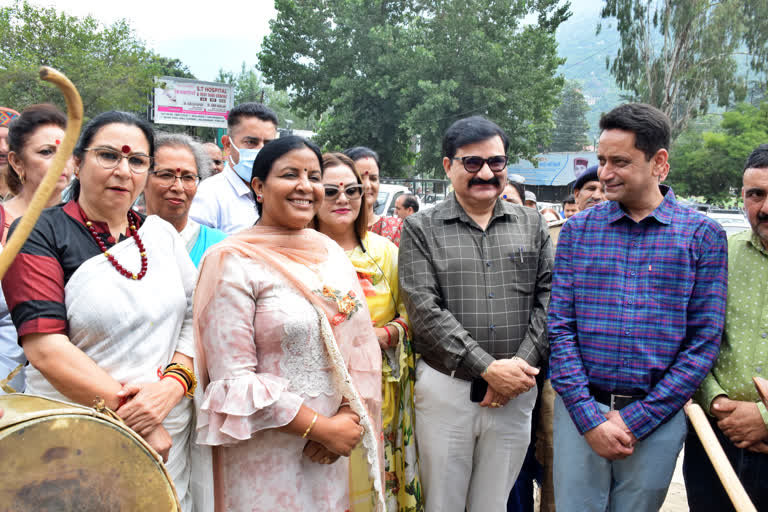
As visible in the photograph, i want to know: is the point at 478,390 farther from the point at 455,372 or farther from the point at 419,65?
the point at 419,65

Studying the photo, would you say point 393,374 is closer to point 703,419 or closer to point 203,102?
point 703,419

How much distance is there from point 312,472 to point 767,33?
3271cm

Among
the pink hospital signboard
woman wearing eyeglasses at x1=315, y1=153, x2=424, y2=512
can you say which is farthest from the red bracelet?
the pink hospital signboard

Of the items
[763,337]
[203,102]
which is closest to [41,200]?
[763,337]

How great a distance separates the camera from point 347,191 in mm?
2975

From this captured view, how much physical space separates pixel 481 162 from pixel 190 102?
96.5 feet

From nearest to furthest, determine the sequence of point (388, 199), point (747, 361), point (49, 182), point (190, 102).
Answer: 1. point (49, 182)
2. point (747, 361)
3. point (388, 199)
4. point (190, 102)

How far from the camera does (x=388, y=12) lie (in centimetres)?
2367

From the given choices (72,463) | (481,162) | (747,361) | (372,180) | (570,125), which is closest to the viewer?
(72,463)

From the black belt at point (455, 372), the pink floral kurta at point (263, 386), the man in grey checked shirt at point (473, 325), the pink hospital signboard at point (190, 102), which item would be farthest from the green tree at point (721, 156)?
the pink floral kurta at point (263, 386)

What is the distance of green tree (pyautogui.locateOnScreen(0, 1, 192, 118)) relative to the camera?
60.6ft

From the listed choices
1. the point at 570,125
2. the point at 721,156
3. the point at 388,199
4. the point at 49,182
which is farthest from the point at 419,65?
the point at 570,125

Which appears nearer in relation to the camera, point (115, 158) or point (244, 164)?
point (115, 158)

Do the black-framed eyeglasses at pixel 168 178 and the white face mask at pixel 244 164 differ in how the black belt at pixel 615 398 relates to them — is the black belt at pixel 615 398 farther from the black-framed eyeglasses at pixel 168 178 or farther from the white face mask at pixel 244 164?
the white face mask at pixel 244 164
